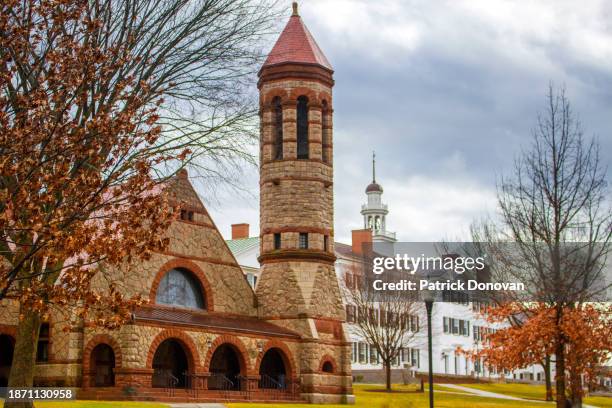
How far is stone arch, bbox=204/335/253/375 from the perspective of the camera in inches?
1328

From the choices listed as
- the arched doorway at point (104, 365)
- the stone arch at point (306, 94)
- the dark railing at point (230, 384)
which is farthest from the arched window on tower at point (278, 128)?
the arched doorway at point (104, 365)

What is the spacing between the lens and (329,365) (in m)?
39.1

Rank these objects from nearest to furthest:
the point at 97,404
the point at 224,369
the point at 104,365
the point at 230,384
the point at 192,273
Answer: the point at 97,404 → the point at 104,365 → the point at 230,384 → the point at 192,273 → the point at 224,369

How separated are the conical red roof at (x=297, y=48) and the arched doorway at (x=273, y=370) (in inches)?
484

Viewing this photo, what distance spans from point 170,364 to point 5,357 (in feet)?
19.6

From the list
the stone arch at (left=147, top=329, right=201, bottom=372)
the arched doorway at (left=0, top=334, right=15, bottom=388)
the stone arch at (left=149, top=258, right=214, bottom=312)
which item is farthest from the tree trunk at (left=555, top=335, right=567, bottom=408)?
the arched doorway at (left=0, top=334, right=15, bottom=388)

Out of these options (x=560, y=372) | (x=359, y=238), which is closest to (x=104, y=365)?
(x=560, y=372)

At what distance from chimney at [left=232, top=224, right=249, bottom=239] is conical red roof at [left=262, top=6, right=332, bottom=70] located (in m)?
31.4

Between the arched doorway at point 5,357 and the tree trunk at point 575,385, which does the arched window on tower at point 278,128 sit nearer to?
the arched doorway at point 5,357

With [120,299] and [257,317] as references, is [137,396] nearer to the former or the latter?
[257,317]

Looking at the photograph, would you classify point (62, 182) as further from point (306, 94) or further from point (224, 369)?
point (306, 94)

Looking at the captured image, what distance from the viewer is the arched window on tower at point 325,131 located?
40188 mm

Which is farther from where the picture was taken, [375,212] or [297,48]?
[375,212]

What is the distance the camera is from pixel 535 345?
84.3ft
